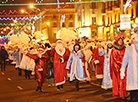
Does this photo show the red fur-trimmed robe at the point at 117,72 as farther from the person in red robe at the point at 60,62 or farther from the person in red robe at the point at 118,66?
the person in red robe at the point at 60,62

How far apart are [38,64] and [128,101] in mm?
4487

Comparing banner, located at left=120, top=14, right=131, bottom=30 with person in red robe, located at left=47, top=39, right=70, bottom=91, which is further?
banner, located at left=120, top=14, right=131, bottom=30

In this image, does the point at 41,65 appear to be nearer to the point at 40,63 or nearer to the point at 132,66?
the point at 40,63

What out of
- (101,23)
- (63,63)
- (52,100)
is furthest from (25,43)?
(101,23)

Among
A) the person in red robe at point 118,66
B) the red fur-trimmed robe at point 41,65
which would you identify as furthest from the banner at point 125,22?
the person in red robe at point 118,66

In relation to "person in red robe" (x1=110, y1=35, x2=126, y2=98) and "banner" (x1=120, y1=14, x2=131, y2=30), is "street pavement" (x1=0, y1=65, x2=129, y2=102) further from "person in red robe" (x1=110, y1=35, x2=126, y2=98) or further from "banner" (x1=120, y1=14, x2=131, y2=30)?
"banner" (x1=120, y1=14, x2=131, y2=30)

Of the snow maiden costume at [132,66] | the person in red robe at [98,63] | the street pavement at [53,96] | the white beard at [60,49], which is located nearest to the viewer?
the snow maiden costume at [132,66]

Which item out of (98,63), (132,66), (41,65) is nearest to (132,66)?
(132,66)

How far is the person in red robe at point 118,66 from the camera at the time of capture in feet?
36.1

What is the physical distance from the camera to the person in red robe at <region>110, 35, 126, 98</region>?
433 inches

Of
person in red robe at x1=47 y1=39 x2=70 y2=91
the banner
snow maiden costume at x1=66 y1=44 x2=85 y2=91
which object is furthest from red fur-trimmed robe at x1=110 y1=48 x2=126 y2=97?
the banner

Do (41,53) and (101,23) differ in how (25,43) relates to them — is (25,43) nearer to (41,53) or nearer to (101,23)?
(41,53)

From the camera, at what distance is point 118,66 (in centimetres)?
1124

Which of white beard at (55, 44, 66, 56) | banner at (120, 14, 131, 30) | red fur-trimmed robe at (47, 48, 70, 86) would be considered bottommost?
red fur-trimmed robe at (47, 48, 70, 86)
